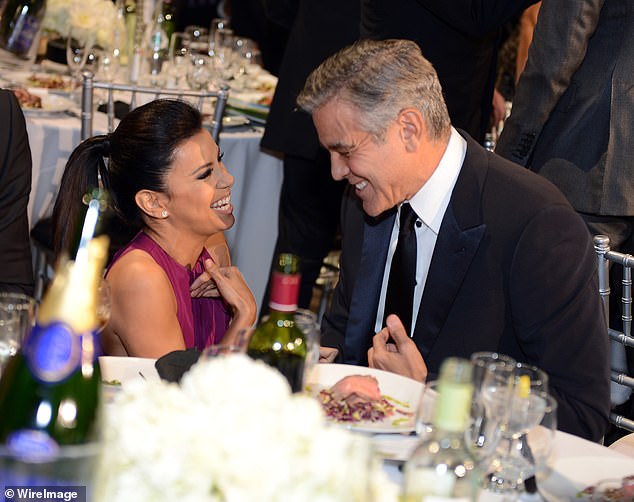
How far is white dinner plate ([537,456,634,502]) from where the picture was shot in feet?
4.76

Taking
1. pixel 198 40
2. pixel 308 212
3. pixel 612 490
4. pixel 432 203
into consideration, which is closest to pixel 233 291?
pixel 432 203

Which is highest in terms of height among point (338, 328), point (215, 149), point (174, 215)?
A: point (215, 149)

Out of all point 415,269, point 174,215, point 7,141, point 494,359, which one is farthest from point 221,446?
point 7,141

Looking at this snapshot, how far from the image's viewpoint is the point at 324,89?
7.31 ft

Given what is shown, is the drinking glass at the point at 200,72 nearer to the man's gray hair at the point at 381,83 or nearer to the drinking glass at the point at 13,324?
the man's gray hair at the point at 381,83

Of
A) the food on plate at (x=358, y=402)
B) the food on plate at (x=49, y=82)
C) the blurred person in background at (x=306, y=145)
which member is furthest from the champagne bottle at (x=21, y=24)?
the food on plate at (x=358, y=402)

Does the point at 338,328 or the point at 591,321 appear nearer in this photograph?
the point at 591,321

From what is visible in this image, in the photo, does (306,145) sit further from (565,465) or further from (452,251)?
(565,465)

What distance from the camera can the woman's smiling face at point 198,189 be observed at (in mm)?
2518

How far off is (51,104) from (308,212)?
1.05 meters

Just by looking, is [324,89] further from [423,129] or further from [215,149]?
[215,149]

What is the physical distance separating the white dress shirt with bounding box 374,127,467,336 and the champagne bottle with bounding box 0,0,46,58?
8.05 feet

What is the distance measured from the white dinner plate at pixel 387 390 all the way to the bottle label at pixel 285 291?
0.13m

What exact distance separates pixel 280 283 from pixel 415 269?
3.12 feet
